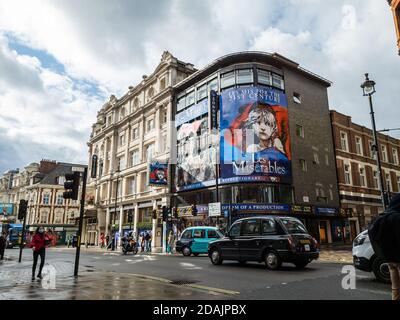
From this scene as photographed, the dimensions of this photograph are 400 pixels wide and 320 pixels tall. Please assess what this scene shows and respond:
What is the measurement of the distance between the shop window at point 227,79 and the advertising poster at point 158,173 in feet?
33.1

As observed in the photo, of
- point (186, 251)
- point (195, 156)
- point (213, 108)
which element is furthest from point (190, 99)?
point (186, 251)

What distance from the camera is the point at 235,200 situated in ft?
87.7

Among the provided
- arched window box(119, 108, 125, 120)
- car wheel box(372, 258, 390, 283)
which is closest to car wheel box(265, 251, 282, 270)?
car wheel box(372, 258, 390, 283)

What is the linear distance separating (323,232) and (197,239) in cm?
1560

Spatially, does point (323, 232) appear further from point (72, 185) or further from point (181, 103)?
point (72, 185)

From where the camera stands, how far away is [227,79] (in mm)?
30094

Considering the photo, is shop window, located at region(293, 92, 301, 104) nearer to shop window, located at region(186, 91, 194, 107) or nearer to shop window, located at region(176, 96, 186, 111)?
shop window, located at region(186, 91, 194, 107)

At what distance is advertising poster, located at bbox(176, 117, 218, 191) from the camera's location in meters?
29.4

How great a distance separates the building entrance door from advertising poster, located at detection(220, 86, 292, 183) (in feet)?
20.6

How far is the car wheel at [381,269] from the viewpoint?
24.6ft

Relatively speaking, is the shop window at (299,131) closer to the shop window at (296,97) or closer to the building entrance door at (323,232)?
the shop window at (296,97)

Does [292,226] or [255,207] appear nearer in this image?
[292,226]

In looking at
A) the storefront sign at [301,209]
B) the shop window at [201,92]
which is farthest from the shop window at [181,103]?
the storefront sign at [301,209]

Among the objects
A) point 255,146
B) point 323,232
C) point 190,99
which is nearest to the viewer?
point 255,146
